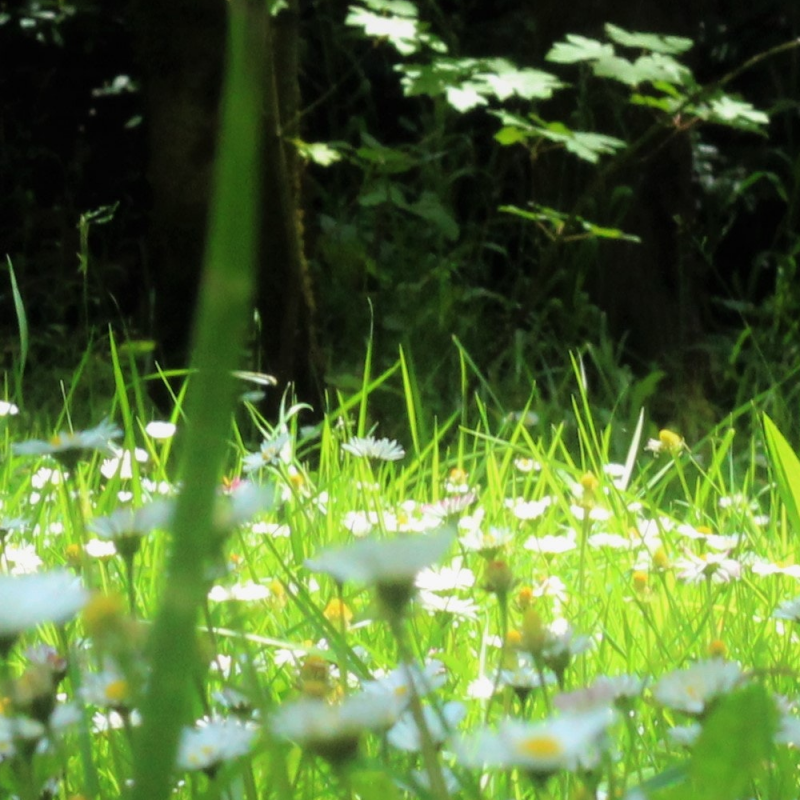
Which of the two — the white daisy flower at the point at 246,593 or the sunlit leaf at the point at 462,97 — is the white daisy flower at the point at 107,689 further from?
the sunlit leaf at the point at 462,97

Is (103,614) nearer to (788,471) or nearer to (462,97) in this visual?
(788,471)

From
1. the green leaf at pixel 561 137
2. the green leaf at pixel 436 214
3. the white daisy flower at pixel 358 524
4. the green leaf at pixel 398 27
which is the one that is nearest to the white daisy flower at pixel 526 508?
the white daisy flower at pixel 358 524

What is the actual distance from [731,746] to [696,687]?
0.46 feet

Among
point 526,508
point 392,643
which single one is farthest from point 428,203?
point 392,643

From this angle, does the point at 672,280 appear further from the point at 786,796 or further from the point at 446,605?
the point at 786,796

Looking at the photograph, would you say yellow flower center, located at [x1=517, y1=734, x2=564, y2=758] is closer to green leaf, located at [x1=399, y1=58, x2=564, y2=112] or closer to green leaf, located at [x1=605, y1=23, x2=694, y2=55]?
green leaf, located at [x1=399, y1=58, x2=564, y2=112]

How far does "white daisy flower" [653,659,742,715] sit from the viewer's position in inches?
21.1

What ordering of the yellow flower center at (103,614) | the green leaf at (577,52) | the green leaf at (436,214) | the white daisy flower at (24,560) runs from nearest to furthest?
the yellow flower center at (103,614)
the white daisy flower at (24,560)
the green leaf at (577,52)
the green leaf at (436,214)

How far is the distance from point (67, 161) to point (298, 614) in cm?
345

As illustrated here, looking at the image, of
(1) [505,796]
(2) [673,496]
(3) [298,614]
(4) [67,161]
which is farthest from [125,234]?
(1) [505,796]

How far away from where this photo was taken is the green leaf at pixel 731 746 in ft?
1.33

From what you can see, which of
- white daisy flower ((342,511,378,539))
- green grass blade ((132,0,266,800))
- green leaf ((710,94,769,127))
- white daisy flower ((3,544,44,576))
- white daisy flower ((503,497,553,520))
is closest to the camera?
green grass blade ((132,0,266,800))

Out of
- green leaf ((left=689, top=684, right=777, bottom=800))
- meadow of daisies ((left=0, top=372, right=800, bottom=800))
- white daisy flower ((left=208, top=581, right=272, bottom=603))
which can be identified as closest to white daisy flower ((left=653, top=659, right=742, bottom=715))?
meadow of daisies ((left=0, top=372, right=800, bottom=800))

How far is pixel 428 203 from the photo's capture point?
2.86m
